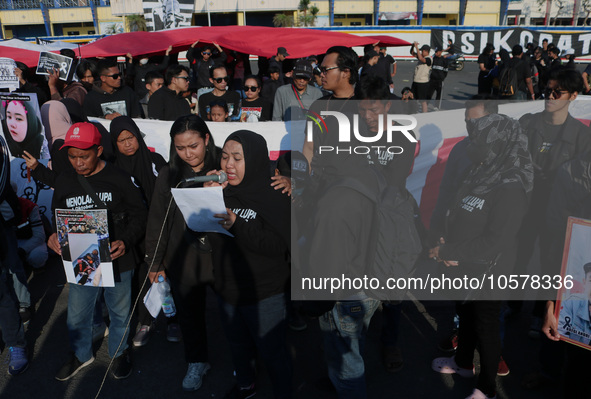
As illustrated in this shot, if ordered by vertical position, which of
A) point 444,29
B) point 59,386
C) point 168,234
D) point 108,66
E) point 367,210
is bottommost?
point 59,386

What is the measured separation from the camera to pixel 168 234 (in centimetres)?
304

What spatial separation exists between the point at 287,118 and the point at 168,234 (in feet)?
10.4

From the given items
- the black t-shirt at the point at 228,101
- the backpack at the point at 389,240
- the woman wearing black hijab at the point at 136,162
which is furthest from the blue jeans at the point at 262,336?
the black t-shirt at the point at 228,101

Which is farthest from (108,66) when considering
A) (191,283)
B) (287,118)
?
(191,283)

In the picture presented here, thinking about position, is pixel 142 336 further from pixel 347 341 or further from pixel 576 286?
pixel 576 286

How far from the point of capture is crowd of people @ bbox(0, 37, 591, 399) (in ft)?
8.23

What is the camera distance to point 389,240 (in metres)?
2.36

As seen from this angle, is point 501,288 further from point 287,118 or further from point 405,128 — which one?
point 287,118

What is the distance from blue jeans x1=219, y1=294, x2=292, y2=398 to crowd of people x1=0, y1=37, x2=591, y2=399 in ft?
0.04

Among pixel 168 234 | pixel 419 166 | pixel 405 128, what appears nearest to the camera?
pixel 168 234

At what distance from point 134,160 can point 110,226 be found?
966mm

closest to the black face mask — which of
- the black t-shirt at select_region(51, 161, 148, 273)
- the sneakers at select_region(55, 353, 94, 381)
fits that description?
the black t-shirt at select_region(51, 161, 148, 273)

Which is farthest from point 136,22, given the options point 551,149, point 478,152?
point 478,152

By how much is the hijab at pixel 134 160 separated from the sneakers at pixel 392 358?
2.35 m
